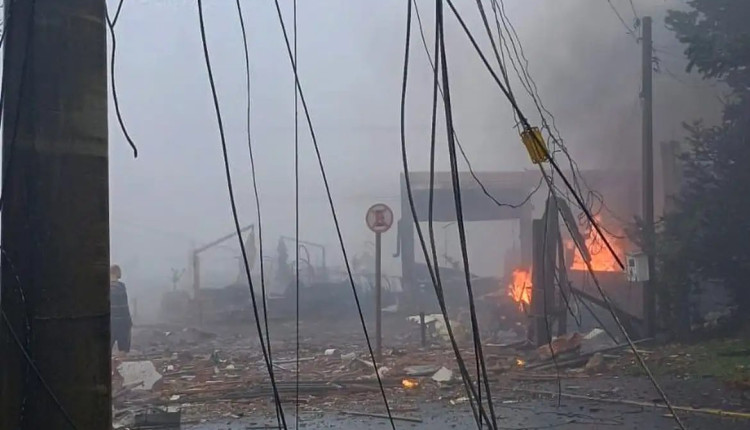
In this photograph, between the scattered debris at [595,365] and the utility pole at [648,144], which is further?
the utility pole at [648,144]

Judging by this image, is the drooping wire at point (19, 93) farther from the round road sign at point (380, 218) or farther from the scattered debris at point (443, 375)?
the round road sign at point (380, 218)

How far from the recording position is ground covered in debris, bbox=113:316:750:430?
635 centimetres

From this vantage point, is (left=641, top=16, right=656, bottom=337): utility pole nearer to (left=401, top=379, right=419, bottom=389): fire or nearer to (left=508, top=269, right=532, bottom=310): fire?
(left=508, top=269, right=532, bottom=310): fire

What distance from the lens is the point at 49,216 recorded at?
1.58 metres

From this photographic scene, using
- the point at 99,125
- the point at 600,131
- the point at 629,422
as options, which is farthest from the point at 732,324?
the point at 99,125

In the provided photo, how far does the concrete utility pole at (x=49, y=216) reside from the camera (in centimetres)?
158

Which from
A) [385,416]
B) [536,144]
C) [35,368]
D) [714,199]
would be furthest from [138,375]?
[714,199]

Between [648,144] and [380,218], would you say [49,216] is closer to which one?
[380,218]

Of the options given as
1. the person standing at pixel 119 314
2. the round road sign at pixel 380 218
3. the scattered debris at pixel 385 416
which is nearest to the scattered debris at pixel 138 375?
the person standing at pixel 119 314

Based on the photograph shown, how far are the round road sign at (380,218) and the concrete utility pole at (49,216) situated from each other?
8.53 m

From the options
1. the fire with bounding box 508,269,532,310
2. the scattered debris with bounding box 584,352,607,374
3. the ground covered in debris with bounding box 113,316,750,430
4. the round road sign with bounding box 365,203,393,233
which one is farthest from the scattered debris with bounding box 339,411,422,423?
the fire with bounding box 508,269,532,310

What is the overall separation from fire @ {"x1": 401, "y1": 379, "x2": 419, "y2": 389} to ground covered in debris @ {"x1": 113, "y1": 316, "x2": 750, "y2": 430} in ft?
0.08

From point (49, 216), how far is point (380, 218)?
8.66 metres

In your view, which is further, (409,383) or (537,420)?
(409,383)
